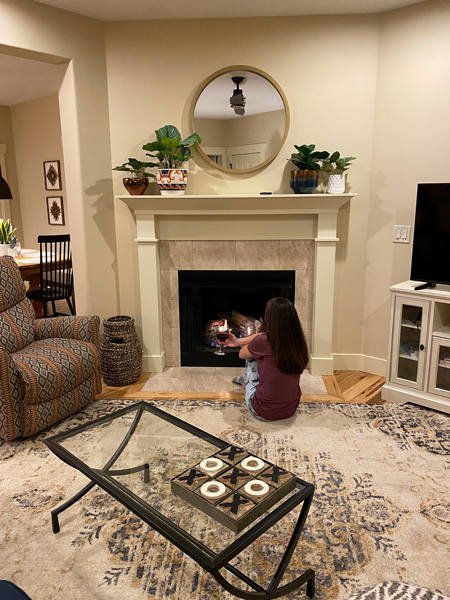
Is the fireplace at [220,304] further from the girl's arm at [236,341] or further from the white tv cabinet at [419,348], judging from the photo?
the white tv cabinet at [419,348]

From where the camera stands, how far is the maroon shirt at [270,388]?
2777 mm

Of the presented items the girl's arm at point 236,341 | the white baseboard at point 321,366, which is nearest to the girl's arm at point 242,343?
the girl's arm at point 236,341

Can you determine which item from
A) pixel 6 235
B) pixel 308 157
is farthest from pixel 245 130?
pixel 6 235

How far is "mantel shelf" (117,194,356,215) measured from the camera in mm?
3320

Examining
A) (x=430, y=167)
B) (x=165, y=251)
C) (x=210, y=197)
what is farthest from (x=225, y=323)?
(x=430, y=167)

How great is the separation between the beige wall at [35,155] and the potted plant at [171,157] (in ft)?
11.1

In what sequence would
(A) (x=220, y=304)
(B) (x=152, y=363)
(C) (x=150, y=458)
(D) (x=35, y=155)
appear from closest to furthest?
(C) (x=150, y=458) → (B) (x=152, y=363) → (A) (x=220, y=304) → (D) (x=35, y=155)

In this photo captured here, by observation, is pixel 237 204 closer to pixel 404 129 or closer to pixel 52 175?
pixel 404 129

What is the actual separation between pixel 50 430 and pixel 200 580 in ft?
4.83

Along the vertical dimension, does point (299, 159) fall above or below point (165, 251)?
above

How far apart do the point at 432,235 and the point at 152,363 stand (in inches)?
89.6

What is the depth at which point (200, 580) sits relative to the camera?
1.75 metres

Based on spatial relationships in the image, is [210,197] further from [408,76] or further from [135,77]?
[408,76]

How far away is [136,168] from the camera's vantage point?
10.9 ft
